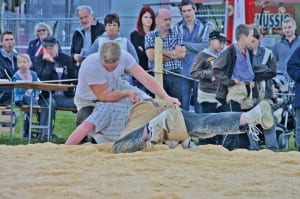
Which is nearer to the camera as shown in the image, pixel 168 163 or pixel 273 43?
pixel 168 163

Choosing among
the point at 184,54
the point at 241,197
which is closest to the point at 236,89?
the point at 184,54

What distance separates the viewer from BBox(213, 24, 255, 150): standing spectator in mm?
10984

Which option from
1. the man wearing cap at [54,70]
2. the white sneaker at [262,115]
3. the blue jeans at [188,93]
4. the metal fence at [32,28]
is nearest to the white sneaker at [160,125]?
the white sneaker at [262,115]

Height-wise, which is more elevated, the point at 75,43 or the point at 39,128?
the point at 75,43

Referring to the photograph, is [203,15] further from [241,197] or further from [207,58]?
[241,197]

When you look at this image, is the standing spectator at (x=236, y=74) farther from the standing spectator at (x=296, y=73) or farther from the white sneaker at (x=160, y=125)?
the white sneaker at (x=160, y=125)

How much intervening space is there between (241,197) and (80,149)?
3244 millimetres

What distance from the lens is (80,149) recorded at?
8.85 m

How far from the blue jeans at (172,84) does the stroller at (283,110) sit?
4.37ft

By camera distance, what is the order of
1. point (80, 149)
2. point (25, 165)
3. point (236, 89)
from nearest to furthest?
point (25, 165)
point (80, 149)
point (236, 89)

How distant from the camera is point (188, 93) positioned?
12008 millimetres

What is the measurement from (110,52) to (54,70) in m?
4.08

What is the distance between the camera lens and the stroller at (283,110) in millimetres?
12102

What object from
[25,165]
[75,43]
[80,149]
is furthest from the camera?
[75,43]
